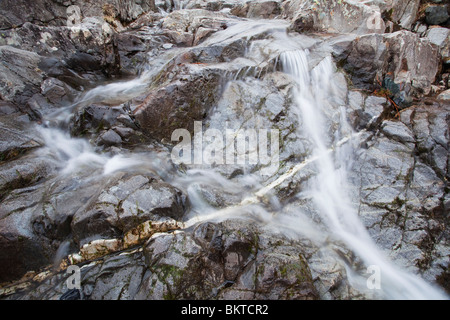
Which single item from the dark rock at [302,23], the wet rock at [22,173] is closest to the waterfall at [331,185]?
the dark rock at [302,23]

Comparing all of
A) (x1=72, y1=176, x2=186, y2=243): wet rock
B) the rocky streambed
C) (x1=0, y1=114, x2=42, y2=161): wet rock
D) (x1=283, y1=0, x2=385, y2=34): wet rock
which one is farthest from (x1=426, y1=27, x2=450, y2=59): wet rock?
(x1=0, y1=114, x2=42, y2=161): wet rock

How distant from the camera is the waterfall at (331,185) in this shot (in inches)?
169

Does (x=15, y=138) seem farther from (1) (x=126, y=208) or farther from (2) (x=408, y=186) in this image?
(2) (x=408, y=186)

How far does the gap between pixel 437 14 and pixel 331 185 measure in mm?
11900

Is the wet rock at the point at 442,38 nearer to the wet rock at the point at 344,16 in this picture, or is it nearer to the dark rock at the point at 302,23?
the wet rock at the point at 344,16

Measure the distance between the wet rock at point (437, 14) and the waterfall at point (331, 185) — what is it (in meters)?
8.20

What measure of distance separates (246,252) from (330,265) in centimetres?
156

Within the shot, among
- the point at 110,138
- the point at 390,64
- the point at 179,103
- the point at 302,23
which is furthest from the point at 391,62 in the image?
the point at 110,138

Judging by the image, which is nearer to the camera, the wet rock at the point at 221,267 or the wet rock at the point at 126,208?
the wet rock at the point at 221,267

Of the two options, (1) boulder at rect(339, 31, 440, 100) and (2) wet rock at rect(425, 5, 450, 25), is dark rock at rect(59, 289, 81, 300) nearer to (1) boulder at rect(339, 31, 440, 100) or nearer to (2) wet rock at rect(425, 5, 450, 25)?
(1) boulder at rect(339, 31, 440, 100)

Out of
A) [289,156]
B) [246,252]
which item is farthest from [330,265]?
[289,156]

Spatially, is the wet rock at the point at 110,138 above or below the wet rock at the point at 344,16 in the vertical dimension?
below

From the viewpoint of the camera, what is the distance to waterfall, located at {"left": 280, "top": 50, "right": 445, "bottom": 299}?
169 inches

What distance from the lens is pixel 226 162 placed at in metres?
5.91
